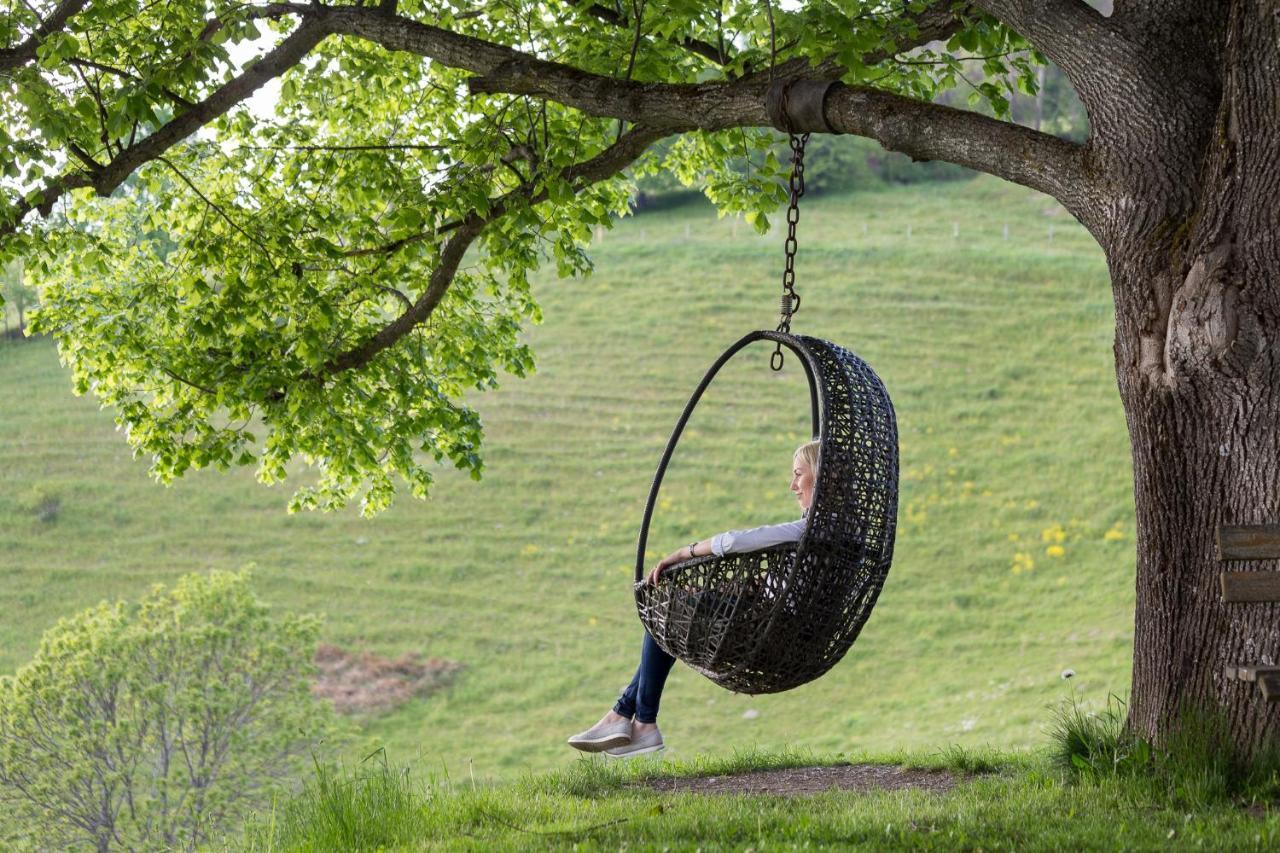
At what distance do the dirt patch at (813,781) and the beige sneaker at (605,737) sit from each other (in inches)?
20.9

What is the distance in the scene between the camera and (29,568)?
82.8 feet

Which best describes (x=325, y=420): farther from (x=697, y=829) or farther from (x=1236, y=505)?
(x=1236, y=505)

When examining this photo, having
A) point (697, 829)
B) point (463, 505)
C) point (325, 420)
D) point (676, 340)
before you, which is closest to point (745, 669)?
point (697, 829)

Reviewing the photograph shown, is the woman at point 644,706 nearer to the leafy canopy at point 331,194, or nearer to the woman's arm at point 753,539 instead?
the woman's arm at point 753,539

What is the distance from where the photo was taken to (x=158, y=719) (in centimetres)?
1277

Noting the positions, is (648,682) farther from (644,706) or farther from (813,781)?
(813,781)

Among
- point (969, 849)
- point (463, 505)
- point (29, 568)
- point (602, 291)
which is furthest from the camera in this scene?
point (602, 291)

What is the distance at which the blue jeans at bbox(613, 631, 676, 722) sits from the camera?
6.65 meters

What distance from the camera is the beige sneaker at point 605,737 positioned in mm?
6715

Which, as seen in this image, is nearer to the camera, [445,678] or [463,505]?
[445,678]

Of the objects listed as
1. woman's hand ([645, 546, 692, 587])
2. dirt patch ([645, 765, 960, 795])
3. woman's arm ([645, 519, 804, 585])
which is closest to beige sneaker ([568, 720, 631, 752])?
dirt patch ([645, 765, 960, 795])

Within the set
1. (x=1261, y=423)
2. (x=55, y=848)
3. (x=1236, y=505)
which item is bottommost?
(x=55, y=848)

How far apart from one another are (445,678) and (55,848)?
385 inches

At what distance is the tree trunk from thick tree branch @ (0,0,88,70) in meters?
5.65
